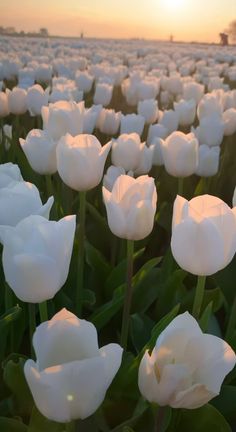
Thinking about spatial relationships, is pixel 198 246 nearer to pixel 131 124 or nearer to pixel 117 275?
pixel 117 275

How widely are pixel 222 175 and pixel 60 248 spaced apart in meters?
2.10

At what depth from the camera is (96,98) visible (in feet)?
14.1

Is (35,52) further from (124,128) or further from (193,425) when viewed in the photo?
(193,425)

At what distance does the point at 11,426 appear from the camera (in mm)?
1257

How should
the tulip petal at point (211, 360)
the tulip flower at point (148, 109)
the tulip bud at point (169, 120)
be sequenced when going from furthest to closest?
the tulip flower at point (148, 109), the tulip bud at point (169, 120), the tulip petal at point (211, 360)

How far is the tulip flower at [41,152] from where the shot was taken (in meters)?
2.00

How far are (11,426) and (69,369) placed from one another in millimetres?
477

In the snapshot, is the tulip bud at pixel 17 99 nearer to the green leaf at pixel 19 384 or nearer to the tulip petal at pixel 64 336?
the green leaf at pixel 19 384

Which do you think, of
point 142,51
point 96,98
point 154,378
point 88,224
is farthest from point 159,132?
point 142,51

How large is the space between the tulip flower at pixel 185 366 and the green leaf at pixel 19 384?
1.11 ft

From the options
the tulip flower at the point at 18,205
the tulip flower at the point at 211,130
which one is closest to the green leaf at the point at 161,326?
the tulip flower at the point at 18,205

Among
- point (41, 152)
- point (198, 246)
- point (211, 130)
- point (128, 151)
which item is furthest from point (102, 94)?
point (198, 246)

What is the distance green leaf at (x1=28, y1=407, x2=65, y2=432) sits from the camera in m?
1.15

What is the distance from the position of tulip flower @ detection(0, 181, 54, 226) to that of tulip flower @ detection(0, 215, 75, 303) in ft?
0.59
